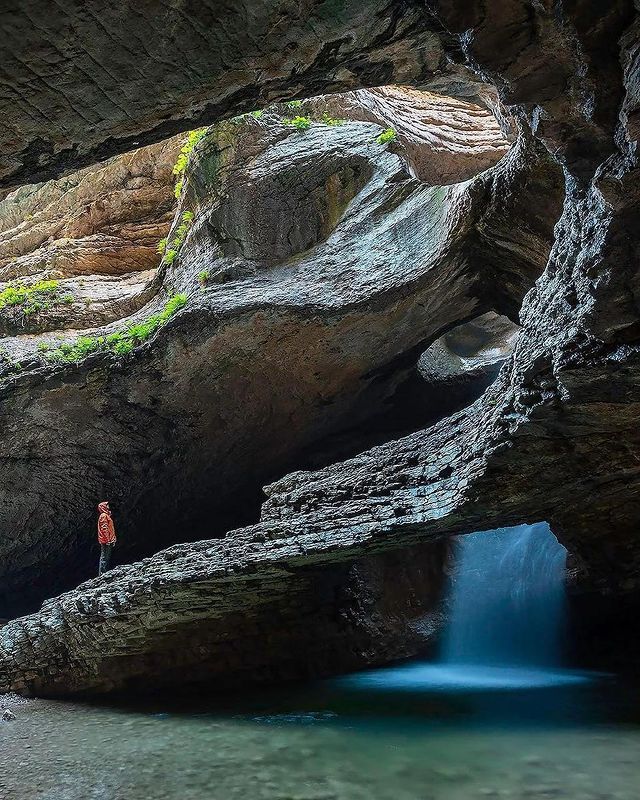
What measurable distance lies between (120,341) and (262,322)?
2.29 metres

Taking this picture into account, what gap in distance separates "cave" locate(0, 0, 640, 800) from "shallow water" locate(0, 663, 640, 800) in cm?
6

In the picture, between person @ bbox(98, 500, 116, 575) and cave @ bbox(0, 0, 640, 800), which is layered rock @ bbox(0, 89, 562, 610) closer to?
cave @ bbox(0, 0, 640, 800)

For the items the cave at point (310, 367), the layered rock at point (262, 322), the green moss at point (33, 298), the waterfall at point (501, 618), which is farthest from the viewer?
the green moss at point (33, 298)

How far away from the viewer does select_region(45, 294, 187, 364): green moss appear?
29.8 feet

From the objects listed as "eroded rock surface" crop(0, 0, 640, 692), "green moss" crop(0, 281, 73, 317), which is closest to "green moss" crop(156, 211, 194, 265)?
"eroded rock surface" crop(0, 0, 640, 692)

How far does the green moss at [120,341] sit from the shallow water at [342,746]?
4.92 metres

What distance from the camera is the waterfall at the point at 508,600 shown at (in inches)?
376

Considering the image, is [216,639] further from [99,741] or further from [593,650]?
[593,650]

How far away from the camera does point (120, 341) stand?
920 cm

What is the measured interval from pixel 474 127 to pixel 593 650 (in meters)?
8.64

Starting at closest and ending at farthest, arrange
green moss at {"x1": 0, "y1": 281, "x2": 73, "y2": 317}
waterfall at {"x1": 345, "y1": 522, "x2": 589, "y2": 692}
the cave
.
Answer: the cave, waterfall at {"x1": 345, "y1": 522, "x2": 589, "y2": 692}, green moss at {"x1": 0, "y1": 281, "x2": 73, "y2": 317}

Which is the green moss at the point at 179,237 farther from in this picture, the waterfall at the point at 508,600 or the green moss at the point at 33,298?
the waterfall at the point at 508,600

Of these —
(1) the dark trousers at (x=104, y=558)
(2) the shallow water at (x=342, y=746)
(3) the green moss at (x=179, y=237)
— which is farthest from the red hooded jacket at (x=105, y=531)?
(3) the green moss at (x=179, y=237)

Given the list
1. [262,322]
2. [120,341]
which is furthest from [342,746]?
[120,341]
